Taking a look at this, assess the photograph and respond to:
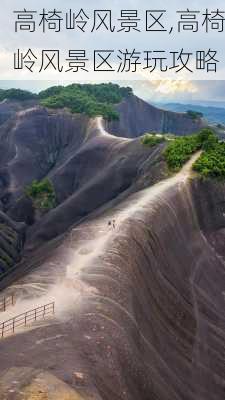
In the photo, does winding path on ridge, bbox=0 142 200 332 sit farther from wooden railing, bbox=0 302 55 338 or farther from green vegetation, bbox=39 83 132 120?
green vegetation, bbox=39 83 132 120

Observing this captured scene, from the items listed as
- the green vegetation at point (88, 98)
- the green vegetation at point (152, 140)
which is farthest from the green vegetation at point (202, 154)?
the green vegetation at point (88, 98)

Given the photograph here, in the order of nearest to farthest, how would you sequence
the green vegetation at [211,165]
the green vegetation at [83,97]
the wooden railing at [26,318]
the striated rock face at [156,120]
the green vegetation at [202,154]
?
1. the wooden railing at [26,318]
2. the green vegetation at [211,165]
3. the green vegetation at [202,154]
4. the green vegetation at [83,97]
5. the striated rock face at [156,120]

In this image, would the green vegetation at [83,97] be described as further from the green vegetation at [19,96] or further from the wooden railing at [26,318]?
the wooden railing at [26,318]

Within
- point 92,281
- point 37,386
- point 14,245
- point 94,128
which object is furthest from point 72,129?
point 37,386

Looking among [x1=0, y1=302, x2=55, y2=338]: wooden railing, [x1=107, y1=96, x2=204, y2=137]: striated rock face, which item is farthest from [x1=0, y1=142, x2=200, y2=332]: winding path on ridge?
[x1=107, y1=96, x2=204, y2=137]: striated rock face

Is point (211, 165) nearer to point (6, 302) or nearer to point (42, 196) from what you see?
point (6, 302)

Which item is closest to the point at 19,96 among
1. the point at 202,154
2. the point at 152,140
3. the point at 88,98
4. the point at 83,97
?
the point at 88,98
